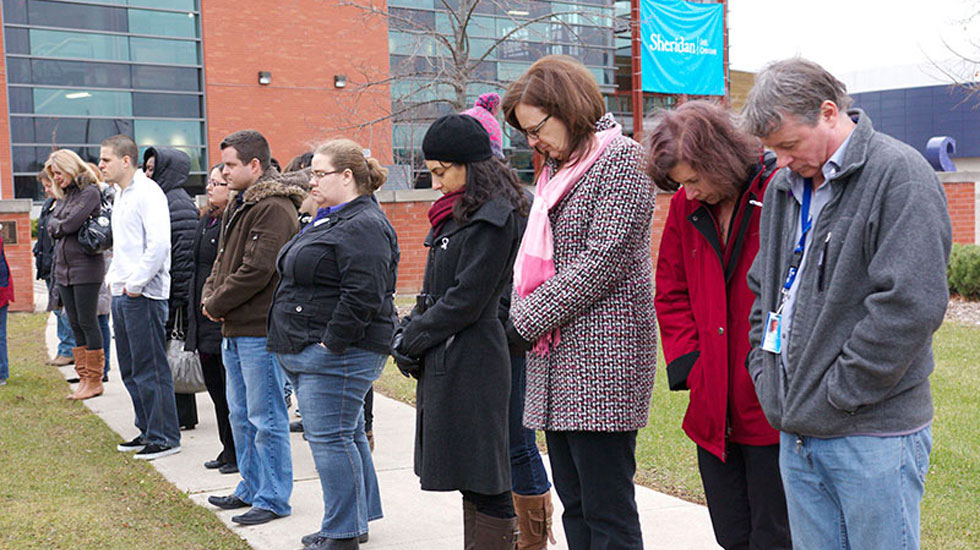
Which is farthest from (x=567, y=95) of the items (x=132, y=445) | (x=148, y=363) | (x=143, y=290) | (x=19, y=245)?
(x=19, y=245)

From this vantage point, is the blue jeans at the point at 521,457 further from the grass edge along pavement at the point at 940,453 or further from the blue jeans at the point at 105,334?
the blue jeans at the point at 105,334

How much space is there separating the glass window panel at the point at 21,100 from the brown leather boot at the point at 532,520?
30.5 meters

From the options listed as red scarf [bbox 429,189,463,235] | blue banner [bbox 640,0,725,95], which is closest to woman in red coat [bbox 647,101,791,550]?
red scarf [bbox 429,189,463,235]

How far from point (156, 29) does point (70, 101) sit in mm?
3708

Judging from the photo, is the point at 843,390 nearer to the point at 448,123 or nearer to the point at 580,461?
the point at 580,461

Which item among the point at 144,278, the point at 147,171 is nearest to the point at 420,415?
the point at 144,278

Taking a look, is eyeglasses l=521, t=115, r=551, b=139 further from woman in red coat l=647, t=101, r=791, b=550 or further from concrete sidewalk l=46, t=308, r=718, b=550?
concrete sidewalk l=46, t=308, r=718, b=550

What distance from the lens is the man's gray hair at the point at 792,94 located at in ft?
8.36

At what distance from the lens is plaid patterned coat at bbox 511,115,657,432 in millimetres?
3383

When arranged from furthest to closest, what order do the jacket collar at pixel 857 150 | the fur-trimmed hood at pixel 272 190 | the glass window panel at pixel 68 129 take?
the glass window panel at pixel 68 129 < the fur-trimmed hood at pixel 272 190 < the jacket collar at pixel 857 150

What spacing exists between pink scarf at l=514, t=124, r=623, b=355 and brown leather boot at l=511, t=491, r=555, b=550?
3.92 ft

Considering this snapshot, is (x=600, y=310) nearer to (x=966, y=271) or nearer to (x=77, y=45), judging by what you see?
(x=966, y=271)

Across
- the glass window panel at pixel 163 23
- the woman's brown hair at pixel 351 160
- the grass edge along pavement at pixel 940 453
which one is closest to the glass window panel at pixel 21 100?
the glass window panel at pixel 163 23

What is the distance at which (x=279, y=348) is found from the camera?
4.56m
